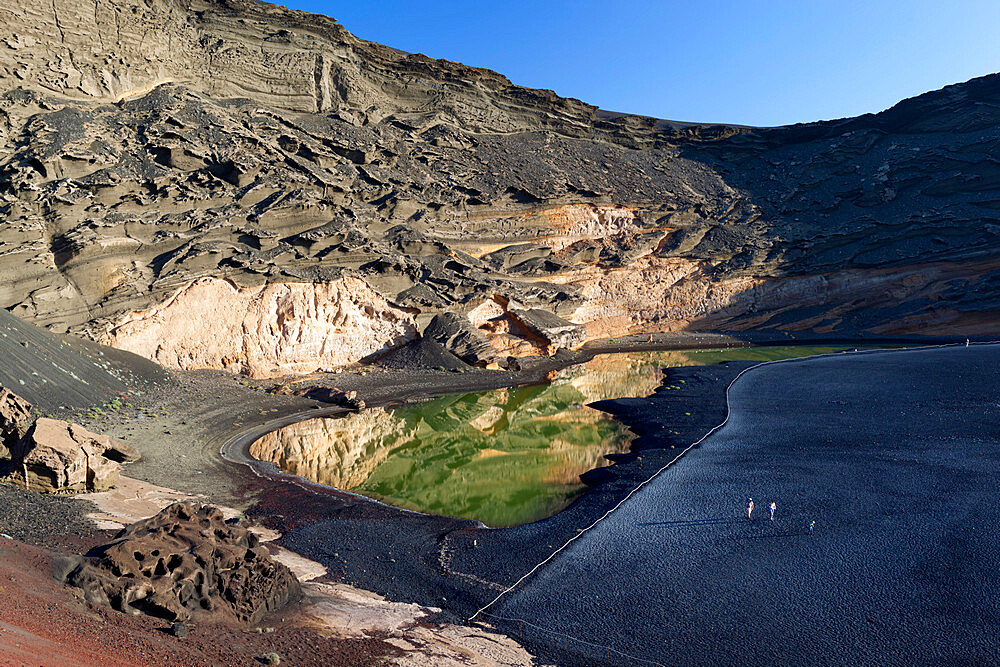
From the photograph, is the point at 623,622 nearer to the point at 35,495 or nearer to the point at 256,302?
the point at 35,495

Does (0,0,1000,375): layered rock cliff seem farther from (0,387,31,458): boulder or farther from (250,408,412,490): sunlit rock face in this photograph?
(0,387,31,458): boulder

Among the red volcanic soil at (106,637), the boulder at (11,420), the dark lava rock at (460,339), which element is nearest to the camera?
the red volcanic soil at (106,637)

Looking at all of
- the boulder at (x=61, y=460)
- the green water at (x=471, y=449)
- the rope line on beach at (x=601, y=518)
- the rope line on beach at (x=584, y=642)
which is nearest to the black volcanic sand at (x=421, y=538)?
the rope line on beach at (x=601, y=518)

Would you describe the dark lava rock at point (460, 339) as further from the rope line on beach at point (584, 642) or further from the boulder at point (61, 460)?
the rope line on beach at point (584, 642)

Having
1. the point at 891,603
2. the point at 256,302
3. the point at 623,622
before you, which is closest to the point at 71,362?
the point at 256,302

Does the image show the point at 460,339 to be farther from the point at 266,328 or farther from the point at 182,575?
the point at 182,575

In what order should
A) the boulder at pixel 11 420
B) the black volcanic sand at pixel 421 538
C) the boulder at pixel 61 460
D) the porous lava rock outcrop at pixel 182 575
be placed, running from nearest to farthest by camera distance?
the porous lava rock outcrop at pixel 182 575 → the black volcanic sand at pixel 421 538 → the boulder at pixel 61 460 → the boulder at pixel 11 420
